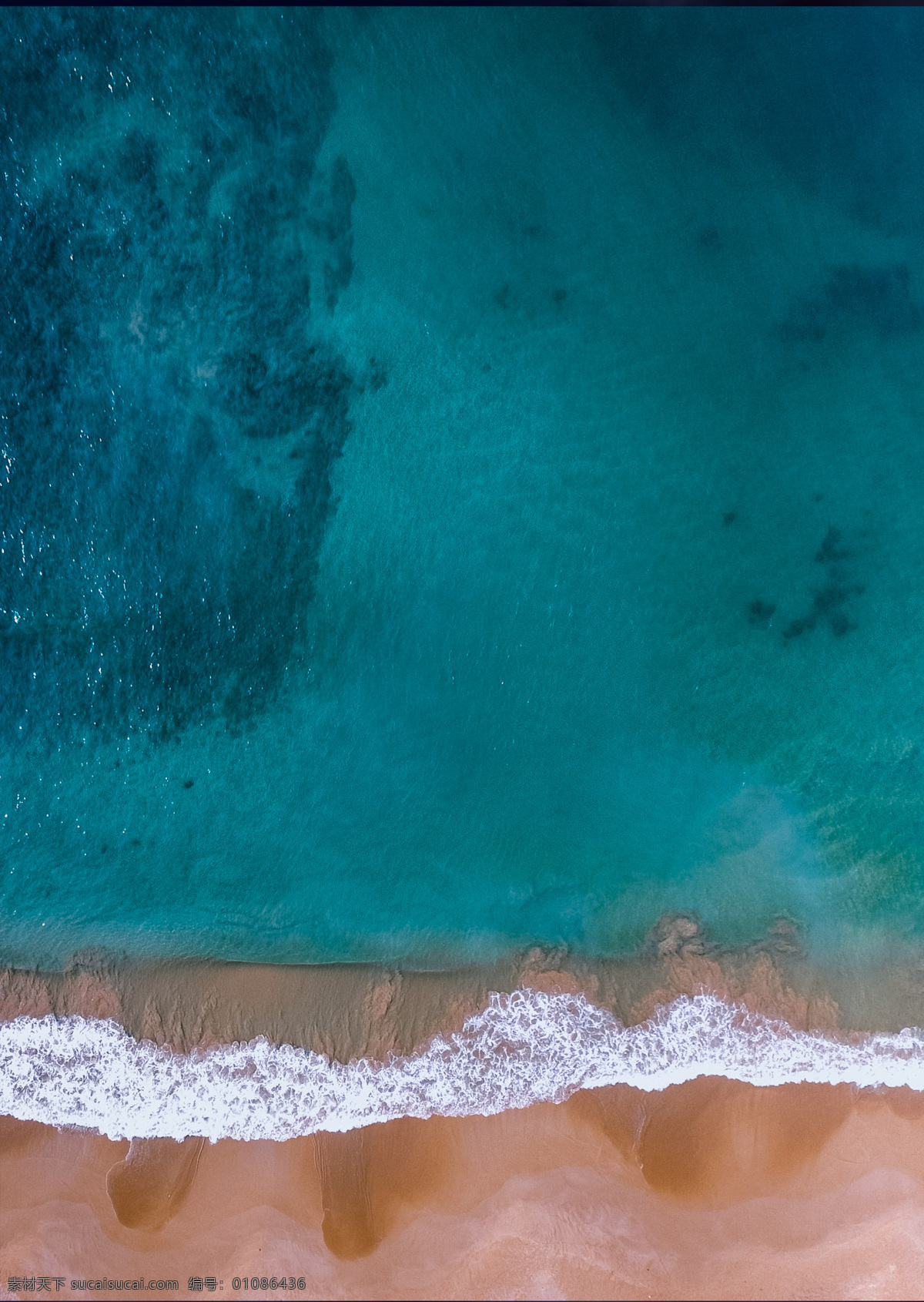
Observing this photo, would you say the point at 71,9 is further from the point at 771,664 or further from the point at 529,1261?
the point at 529,1261

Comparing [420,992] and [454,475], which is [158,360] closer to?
[454,475]

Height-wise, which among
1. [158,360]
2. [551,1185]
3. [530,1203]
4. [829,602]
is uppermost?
[158,360]

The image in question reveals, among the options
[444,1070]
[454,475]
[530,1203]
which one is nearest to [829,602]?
[454,475]

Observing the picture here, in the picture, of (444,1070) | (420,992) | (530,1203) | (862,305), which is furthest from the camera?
(862,305)

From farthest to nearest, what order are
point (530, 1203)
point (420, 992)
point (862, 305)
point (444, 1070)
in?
point (862, 305) → point (420, 992) → point (444, 1070) → point (530, 1203)

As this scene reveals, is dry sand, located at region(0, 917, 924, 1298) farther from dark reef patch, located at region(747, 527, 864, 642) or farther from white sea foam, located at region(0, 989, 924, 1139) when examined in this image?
dark reef patch, located at region(747, 527, 864, 642)

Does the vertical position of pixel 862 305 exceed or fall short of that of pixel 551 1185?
it exceeds it

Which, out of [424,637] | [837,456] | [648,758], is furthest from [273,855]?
[837,456]
